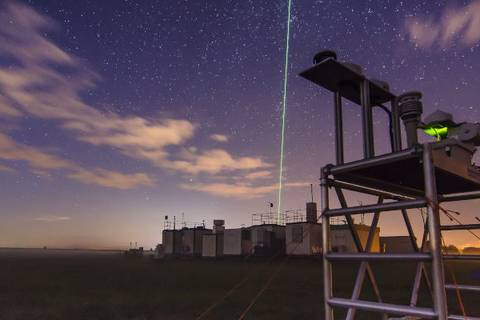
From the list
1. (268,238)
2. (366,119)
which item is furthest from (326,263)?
(268,238)

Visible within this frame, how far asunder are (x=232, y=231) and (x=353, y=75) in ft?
168

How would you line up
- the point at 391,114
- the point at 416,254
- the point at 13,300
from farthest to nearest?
the point at 13,300 < the point at 391,114 < the point at 416,254

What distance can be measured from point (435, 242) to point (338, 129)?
4.12ft

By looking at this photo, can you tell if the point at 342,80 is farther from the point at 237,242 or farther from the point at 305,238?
the point at 237,242

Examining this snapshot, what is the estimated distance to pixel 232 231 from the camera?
53188 millimetres

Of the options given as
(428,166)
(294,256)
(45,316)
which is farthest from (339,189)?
(294,256)

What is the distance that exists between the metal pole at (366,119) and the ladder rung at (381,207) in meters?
0.53

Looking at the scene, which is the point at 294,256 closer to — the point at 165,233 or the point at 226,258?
the point at 226,258

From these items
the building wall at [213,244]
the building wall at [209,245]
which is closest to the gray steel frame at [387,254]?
the building wall at [213,244]

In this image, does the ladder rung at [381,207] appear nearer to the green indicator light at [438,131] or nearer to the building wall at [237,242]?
the green indicator light at [438,131]

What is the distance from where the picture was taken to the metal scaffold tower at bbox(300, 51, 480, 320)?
2.32m

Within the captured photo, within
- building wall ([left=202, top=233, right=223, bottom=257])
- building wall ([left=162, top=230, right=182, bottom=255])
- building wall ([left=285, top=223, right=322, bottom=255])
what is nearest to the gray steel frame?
building wall ([left=285, top=223, right=322, bottom=255])

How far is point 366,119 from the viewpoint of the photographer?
10.2 feet

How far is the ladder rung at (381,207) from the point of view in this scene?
233 centimetres
